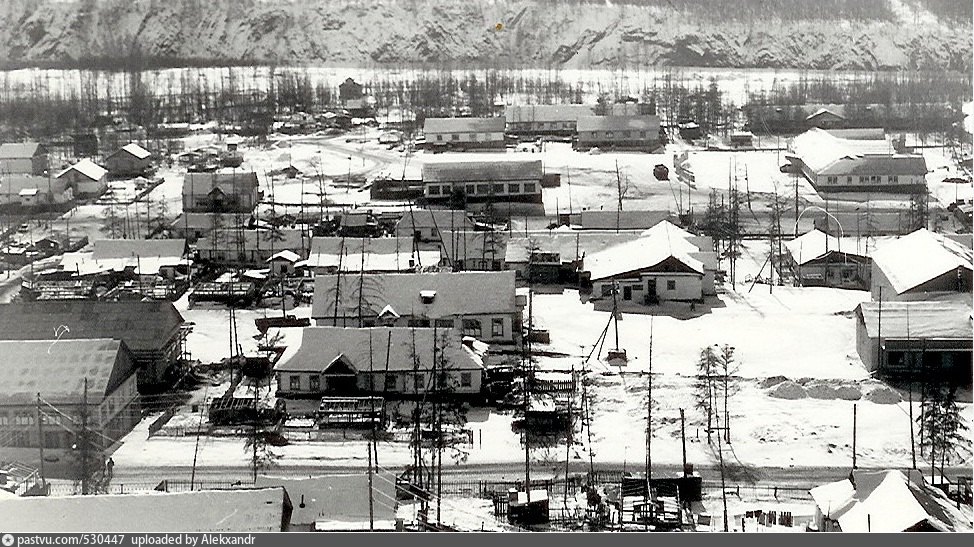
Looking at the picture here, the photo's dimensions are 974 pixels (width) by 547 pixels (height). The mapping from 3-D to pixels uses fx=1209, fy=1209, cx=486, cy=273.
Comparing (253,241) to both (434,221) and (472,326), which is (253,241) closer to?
(434,221)

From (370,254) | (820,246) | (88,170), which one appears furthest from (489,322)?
(88,170)

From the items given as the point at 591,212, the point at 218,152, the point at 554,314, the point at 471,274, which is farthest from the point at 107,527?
the point at 218,152

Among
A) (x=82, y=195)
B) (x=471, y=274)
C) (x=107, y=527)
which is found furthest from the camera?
(x=82, y=195)

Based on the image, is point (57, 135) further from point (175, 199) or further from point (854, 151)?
point (854, 151)

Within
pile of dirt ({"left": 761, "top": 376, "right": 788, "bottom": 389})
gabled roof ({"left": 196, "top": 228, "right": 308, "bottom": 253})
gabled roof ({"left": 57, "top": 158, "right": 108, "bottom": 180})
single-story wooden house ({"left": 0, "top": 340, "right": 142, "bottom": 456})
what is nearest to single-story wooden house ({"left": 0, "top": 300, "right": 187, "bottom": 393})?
single-story wooden house ({"left": 0, "top": 340, "right": 142, "bottom": 456})

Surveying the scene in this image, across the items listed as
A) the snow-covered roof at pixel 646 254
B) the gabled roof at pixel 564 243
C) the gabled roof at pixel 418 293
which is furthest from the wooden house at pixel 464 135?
the gabled roof at pixel 418 293

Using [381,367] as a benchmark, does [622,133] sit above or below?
above
